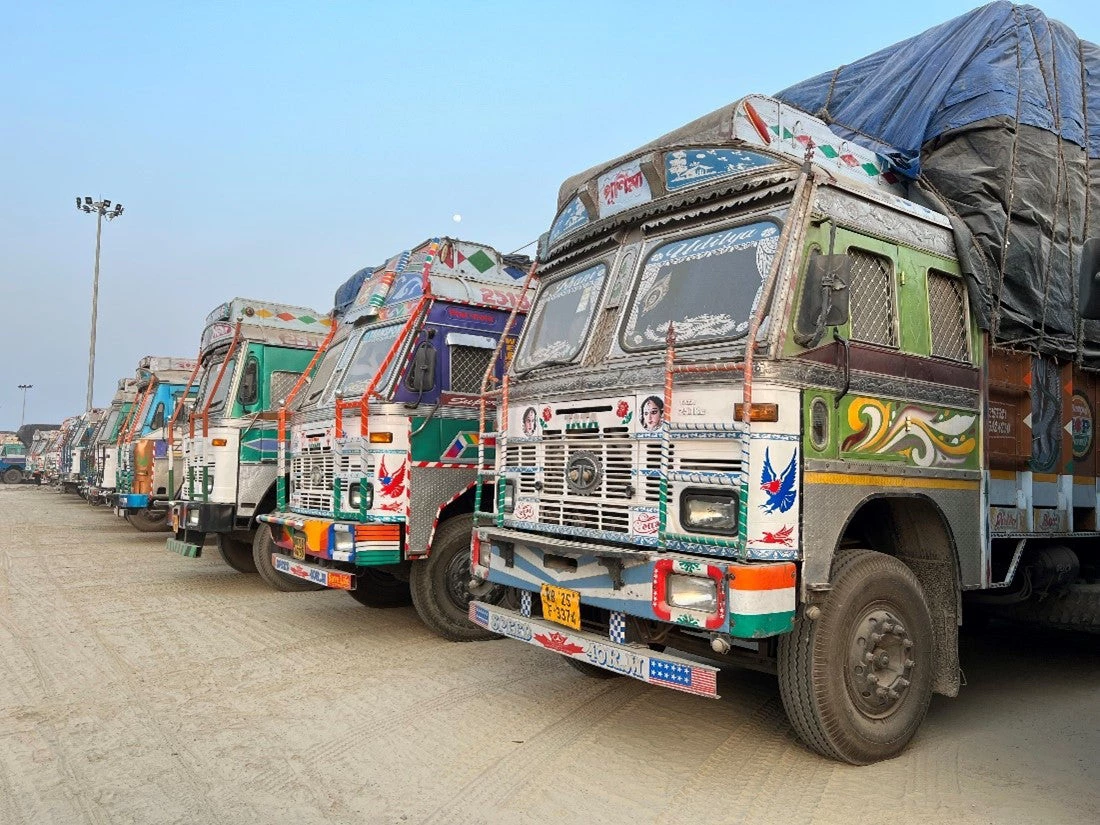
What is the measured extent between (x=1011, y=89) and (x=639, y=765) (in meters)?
5.09

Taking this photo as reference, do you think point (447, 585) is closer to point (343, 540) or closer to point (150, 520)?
point (343, 540)

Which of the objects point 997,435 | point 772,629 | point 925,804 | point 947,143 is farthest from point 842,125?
point 925,804

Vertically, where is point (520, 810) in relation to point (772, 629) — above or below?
below

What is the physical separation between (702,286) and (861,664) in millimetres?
2142

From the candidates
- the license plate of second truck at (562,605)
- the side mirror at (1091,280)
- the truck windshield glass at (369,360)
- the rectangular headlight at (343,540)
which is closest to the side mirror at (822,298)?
the side mirror at (1091,280)

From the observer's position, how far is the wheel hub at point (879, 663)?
4.33 metres

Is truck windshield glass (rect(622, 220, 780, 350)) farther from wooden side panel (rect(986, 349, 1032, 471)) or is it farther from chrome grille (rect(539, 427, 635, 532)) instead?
wooden side panel (rect(986, 349, 1032, 471))

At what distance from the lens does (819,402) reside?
4.24 meters

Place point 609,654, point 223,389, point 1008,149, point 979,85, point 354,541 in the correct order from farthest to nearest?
point 223,389 < point 354,541 < point 979,85 < point 1008,149 < point 609,654

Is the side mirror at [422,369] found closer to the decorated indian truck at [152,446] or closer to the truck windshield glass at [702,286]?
the truck windshield glass at [702,286]

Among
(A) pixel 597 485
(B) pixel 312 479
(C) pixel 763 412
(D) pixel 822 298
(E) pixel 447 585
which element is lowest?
(E) pixel 447 585

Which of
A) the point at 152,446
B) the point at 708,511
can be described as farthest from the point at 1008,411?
the point at 152,446

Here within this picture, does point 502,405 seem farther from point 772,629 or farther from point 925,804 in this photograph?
point 925,804

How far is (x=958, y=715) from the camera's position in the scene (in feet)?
17.5
